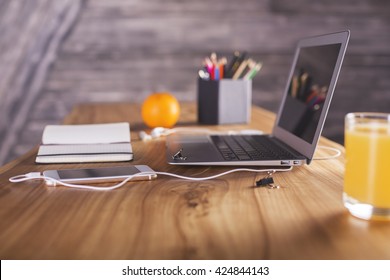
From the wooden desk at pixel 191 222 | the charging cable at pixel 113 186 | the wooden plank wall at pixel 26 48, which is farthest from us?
the wooden plank wall at pixel 26 48

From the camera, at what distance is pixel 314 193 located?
0.81 m

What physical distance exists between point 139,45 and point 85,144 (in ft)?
6.08

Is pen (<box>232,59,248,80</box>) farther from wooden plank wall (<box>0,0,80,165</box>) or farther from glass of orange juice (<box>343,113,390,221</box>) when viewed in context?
wooden plank wall (<box>0,0,80,165</box>)

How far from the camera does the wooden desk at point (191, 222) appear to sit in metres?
0.58

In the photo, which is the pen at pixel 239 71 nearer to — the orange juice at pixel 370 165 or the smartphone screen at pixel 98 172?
the smartphone screen at pixel 98 172

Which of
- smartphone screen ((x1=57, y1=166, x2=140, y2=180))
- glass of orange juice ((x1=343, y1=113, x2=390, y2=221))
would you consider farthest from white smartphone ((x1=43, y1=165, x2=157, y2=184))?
glass of orange juice ((x1=343, y1=113, x2=390, y2=221))

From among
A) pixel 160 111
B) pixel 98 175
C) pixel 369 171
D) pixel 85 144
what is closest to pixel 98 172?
pixel 98 175

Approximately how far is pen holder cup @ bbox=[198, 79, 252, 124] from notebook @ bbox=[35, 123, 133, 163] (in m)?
0.48

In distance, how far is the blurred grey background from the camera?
2.86 meters

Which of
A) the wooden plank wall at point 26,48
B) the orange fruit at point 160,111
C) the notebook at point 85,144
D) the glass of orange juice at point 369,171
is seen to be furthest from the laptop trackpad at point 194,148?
the wooden plank wall at point 26,48

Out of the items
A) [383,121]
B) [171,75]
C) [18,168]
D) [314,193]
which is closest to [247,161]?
[314,193]

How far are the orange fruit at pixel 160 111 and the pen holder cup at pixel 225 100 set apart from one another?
15cm

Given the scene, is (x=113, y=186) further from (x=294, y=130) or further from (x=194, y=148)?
(x=294, y=130)
